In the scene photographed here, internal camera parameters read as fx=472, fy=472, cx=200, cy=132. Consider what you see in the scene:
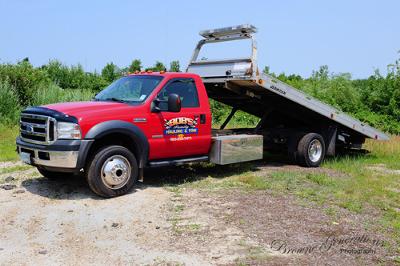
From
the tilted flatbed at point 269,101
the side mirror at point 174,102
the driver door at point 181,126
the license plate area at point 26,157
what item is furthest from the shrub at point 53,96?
the side mirror at point 174,102

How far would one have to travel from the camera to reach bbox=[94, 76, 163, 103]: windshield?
7938 mm

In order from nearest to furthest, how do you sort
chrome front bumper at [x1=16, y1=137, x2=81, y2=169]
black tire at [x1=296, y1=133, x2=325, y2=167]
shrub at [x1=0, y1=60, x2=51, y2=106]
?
chrome front bumper at [x1=16, y1=137, x2=81, y2=169] < black tire at [x1=296, y1=133, x2=325, y2=167] < shrub at [x1=0, y1=60, x2=51, y2=106]

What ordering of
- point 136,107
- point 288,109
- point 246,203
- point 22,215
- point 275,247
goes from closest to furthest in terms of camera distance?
point 275,247, point 22,215, point 246,203, point 136,107, point 288,109

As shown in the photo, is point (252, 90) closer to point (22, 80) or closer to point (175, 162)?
point (175, 162)

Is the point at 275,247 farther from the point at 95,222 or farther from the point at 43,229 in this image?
the point at 43,229

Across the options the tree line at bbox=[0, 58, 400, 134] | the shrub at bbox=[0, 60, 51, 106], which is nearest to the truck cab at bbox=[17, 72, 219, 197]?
the tree line at bbox=[0, 58, 400, 134]

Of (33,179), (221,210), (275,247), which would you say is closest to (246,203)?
(221,210)

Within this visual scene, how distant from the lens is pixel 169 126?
7.91 meters

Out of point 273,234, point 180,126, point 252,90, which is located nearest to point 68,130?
point 180,126

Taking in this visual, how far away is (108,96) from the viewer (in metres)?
8.27

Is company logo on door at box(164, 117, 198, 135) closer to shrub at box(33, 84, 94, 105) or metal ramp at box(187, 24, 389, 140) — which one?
metal ramp at box(187, 24, 389, 140)

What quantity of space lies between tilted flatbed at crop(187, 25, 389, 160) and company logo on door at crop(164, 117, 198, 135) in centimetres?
150

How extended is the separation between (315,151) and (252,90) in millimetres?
2123

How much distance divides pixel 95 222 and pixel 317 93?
16282mm
